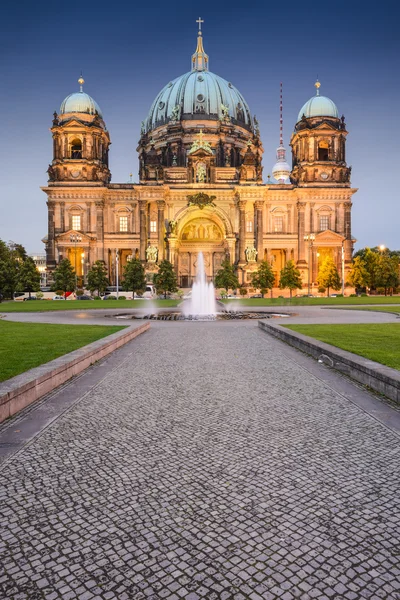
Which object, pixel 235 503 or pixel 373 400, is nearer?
pixel 235 503

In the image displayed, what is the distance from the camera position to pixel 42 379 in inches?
309

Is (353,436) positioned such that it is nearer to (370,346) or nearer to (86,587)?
(86,587)

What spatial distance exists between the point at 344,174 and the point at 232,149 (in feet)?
64.8

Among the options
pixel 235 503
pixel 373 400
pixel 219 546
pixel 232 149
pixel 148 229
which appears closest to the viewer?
pixel 219 546

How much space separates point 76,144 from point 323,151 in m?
40.8

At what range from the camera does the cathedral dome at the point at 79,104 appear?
71.1 meters

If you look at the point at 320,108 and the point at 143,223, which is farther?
the point at 320,108

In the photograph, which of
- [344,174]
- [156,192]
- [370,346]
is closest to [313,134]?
[344,174]

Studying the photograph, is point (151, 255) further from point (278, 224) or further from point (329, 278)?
point (329, 278)

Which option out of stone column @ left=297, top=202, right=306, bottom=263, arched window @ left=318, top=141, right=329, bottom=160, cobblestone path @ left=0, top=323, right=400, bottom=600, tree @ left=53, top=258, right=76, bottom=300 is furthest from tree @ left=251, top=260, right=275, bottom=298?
cobblestone path @ left=0, top=323, right=400, bottom=600

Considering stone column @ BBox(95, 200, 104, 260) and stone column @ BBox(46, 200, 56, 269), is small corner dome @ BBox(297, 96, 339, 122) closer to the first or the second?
stone column @ BBox(95, 200, 104, 260)

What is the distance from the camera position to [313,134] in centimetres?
7162

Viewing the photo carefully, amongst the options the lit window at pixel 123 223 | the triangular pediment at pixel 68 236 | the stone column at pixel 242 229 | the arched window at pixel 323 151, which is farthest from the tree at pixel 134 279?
the arched window at pixel 323 151

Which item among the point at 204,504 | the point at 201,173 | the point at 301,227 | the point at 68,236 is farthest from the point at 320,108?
the point at 204,504
